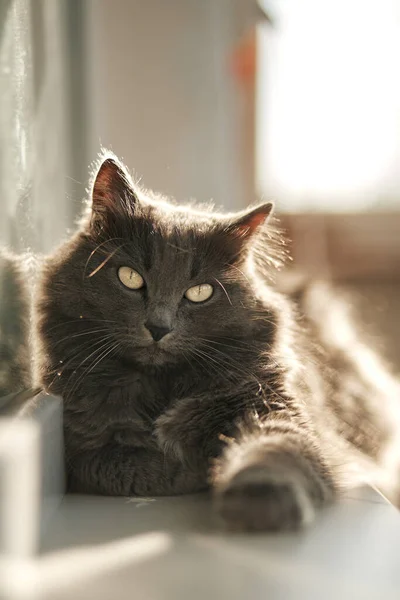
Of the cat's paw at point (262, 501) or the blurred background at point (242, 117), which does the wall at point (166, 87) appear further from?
the cat's paw at point (262, 501)

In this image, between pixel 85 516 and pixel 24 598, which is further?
pixel 85 516

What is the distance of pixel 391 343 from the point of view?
118 inches

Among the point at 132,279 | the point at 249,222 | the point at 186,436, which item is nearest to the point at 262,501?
the point at 186,436

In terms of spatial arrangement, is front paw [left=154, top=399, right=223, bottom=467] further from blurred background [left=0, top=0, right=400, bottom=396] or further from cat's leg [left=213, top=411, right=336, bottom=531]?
blurred background [left=0, top=0, right=400, bottom=396]

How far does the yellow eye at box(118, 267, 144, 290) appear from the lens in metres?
1.21

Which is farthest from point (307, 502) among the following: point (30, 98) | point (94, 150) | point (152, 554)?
point (94, 150)

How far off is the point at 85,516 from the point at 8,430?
22cm

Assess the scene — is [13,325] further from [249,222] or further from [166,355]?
[249,222]

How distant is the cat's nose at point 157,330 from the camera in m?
1.16

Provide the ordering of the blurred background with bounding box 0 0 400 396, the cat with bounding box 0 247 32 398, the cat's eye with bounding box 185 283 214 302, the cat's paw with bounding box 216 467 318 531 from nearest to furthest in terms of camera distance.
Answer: the cat's paw with bounding box 216 467 318 531, the cat with bounding box 0 247 32 398, the cat's eye with bounding box 185 283 214 302, the blurred background with bounding box 0 0 400 396

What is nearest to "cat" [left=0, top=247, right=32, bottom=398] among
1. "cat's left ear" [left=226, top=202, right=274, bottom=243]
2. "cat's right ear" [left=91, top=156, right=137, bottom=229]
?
"cat's right ear" [left=91, top=156, right=137, bottom=229]

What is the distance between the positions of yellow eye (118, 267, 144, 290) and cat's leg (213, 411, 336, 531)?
34 centimetres

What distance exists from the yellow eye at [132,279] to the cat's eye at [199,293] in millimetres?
93

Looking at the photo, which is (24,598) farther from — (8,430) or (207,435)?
(207,435)
